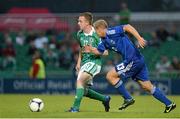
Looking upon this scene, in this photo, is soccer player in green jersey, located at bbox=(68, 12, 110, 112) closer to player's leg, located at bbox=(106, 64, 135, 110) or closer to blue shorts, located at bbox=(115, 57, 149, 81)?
player's leg, located at bbox=(106, 64, 135, 110)

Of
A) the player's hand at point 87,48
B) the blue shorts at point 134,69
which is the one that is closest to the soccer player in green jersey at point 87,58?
the player's hand at point 87,48

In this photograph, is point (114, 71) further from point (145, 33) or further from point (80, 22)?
point (145, 33)

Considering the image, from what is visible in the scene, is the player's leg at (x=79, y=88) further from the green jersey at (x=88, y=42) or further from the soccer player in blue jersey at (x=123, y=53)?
the soccer player in blue jersey at (x=123, y=53)

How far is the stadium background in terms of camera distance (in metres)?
27.7

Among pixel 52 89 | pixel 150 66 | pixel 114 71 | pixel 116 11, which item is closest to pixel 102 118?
pixel 114 71

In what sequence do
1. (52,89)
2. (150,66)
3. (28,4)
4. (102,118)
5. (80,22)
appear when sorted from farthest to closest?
(28,4)
(150,66)
(52,89)
(80,22)
(102,118)

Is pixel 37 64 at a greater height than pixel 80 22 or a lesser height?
lesser

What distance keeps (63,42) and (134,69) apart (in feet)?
53.5

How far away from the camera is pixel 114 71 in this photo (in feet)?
48.6

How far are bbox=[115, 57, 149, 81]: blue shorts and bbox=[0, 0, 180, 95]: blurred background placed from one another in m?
12.4

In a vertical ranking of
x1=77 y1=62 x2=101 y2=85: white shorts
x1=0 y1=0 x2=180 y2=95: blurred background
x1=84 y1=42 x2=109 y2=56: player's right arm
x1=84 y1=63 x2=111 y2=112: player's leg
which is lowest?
x1=0 y1=0 x2=180 y2=95: blurred background

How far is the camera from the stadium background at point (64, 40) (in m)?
27.7

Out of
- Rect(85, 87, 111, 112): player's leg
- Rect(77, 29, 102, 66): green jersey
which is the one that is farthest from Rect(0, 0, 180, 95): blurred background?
Rect(77, 29, 102, 66): green jersey

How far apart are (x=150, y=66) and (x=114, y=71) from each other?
1535 centimetres
